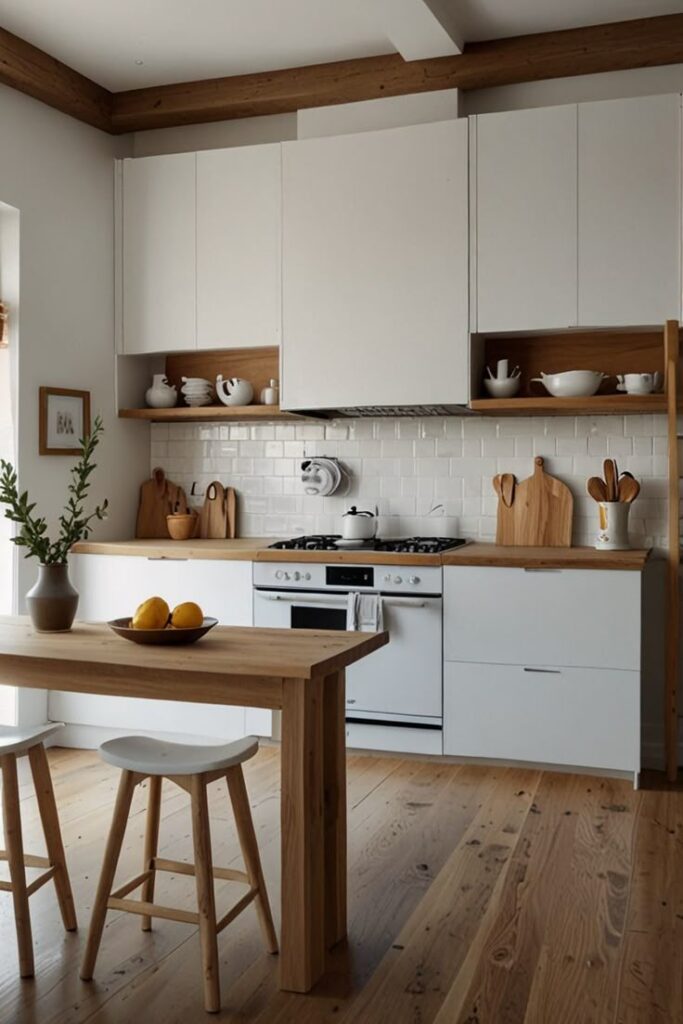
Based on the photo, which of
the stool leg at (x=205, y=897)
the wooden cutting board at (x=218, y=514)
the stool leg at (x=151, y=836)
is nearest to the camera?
the stool leg at (x=205, y=897)

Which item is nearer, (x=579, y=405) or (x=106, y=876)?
(x=106, y=876)

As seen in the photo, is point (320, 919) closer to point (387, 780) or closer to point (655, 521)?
point (387, 780)

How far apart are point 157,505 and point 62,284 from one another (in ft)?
4.23

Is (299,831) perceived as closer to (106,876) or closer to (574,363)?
(106,876)

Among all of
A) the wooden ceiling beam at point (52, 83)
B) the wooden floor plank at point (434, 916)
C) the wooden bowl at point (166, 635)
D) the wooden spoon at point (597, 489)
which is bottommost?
the wooden floor plank at point (434, 916)

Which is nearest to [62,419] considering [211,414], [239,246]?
[211,414]

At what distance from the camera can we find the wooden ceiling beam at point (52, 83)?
4.58 metres

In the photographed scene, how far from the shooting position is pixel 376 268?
193 inches

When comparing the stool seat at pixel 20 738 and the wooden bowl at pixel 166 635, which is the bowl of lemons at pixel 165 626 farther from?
the stool seat at pixel 20 738

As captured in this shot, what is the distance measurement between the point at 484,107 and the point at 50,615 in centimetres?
334

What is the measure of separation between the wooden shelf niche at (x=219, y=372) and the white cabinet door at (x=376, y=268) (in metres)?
0.33

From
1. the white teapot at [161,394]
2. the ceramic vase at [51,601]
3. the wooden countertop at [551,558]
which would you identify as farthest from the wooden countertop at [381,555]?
the ceramic vase at [51,601]

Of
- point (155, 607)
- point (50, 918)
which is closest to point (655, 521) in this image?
point (155, 607)

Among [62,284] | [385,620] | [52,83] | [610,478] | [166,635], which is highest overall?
[52,83]
